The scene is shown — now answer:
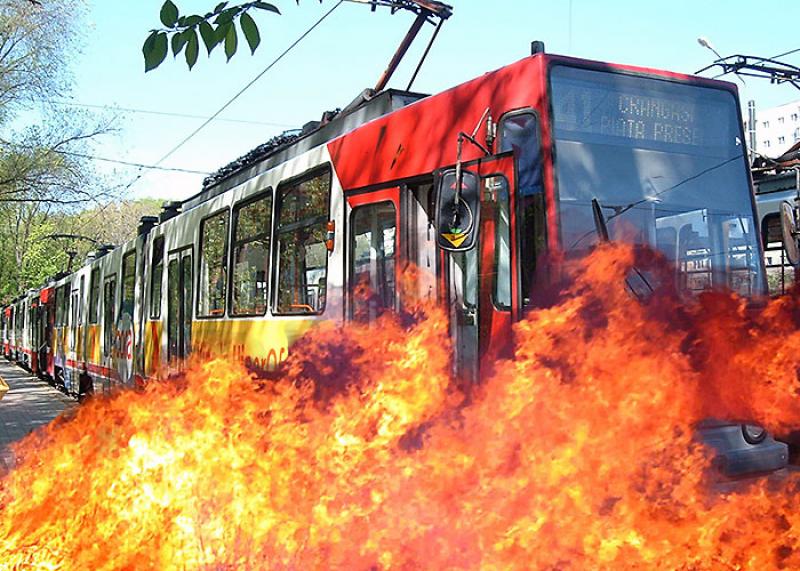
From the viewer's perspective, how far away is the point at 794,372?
4.95 metres

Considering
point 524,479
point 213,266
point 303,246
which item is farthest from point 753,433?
point 213,266

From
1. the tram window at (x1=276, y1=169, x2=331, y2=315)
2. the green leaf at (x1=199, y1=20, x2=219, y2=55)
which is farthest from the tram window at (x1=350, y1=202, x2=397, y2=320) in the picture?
the green leaf at (x1=199, y1=20, x2=219, y2=55)

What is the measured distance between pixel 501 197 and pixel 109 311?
38.9ft

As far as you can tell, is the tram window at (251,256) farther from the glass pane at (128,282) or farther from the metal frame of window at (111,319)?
the metal frame of window at (111,319)

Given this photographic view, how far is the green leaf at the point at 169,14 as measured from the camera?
11.0 feet

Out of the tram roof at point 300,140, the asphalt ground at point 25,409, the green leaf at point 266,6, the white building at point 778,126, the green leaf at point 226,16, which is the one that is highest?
the white building at point 778,126

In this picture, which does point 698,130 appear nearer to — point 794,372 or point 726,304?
point 726,304

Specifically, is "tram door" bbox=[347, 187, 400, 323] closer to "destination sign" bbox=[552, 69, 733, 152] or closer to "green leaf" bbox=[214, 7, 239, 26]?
"destination sign" bbox=[552, 69, 733, 152]

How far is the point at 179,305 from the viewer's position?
10.3 metres

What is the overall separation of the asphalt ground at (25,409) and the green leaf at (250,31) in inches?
213

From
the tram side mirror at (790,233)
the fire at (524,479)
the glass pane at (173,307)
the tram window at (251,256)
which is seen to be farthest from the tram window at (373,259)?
the glass pane at (173,307)

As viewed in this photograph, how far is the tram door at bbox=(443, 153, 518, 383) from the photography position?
4.71 meters

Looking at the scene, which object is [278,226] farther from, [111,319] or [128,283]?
[111,319]

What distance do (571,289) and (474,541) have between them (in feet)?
5.26
